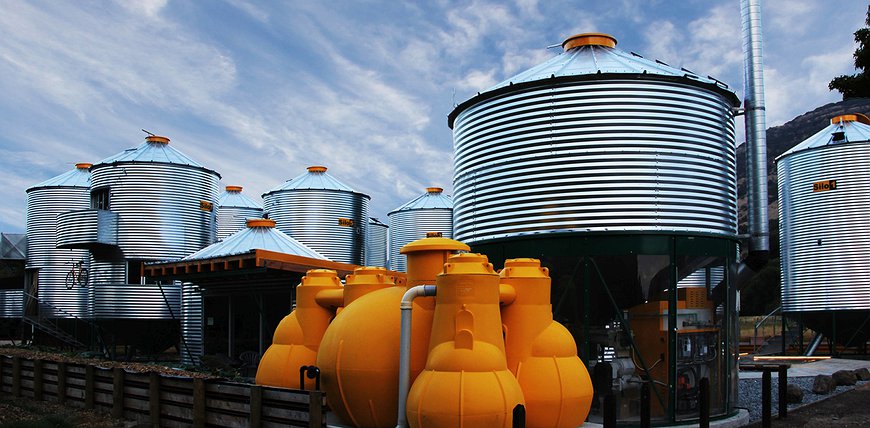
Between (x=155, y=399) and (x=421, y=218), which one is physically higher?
(x=421, y=218)

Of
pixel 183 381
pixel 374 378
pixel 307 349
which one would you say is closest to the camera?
pixel 374 378

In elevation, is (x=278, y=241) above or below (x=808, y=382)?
above

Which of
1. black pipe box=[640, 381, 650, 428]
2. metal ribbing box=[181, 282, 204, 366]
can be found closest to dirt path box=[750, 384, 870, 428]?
black pipe box=[640, 381, 650, 428]

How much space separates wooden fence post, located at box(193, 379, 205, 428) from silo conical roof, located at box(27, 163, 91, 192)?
32.8m

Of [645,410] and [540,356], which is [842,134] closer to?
[645,410]

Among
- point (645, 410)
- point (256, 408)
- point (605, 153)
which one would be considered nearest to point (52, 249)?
point (256, 408)

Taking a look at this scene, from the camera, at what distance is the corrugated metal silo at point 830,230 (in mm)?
33750

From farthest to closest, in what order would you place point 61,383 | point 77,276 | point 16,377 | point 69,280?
point 69,280 → point 77,276 → point 16,377 → point 61,383

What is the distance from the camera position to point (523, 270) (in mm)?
12828

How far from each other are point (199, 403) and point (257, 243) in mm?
15226

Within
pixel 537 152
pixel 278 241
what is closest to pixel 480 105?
pixel 537 152

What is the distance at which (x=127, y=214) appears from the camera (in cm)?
3328

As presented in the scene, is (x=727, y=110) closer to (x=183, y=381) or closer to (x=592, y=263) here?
(x=592, y=263)

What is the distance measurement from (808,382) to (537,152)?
13927mm
